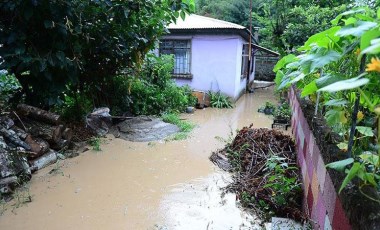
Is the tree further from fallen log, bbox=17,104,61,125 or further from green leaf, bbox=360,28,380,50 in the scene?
green leaf, bbox=360,28,380,50

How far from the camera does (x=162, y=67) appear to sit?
26.3 feet

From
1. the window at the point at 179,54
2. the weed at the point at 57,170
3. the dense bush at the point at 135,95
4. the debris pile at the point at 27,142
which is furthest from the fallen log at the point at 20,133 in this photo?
the window at the point at 179,54

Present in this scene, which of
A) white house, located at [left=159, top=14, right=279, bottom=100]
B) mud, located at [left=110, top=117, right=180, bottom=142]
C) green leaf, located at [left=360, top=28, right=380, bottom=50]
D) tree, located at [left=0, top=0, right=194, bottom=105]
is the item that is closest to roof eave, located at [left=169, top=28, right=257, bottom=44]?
white house, located at [left=159, top=14, right=279, bottom=100]

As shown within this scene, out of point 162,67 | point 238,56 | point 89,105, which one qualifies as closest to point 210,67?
point 238,56

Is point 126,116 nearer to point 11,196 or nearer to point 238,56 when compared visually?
point 11,196

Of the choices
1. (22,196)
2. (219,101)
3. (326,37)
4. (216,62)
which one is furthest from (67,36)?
(216,62)

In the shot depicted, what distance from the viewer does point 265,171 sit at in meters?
3.70

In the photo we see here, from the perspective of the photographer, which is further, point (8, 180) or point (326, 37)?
point (8, 180)

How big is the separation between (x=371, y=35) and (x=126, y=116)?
6195 millimetres

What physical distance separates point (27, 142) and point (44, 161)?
14.0 inches

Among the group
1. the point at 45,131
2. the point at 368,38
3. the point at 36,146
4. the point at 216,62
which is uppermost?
the point at 368,38

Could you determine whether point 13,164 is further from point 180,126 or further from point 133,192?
point 180,126

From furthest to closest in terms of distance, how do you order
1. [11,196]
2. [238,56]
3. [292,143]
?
[238,56] < [292,143] < [11,196]

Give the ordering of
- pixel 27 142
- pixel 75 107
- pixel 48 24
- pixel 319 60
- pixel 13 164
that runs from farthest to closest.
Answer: pixel 75 107 → pixel 48 24 → pixel 27 142 → pixel 13 164 → pixel 319 60
